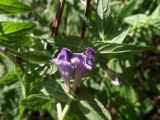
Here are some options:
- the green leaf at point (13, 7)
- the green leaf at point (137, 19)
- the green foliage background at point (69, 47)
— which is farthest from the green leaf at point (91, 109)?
the green leaf at point (137, 19)

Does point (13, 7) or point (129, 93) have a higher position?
point (13, 7)

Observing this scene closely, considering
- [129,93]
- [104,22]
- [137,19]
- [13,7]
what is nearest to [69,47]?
[104,22]

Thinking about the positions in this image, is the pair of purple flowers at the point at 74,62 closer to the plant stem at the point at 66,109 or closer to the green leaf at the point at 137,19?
the plant stem at the point at 66,109

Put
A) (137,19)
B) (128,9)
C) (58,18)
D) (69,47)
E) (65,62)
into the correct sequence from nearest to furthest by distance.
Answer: (65,62) < (69,47) < (58,18) < (137,19) < (128,9)

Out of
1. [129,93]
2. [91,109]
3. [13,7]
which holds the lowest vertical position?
[129,93]

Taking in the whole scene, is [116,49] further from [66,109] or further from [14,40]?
[14,40]

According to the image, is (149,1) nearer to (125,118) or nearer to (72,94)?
(125,118)
